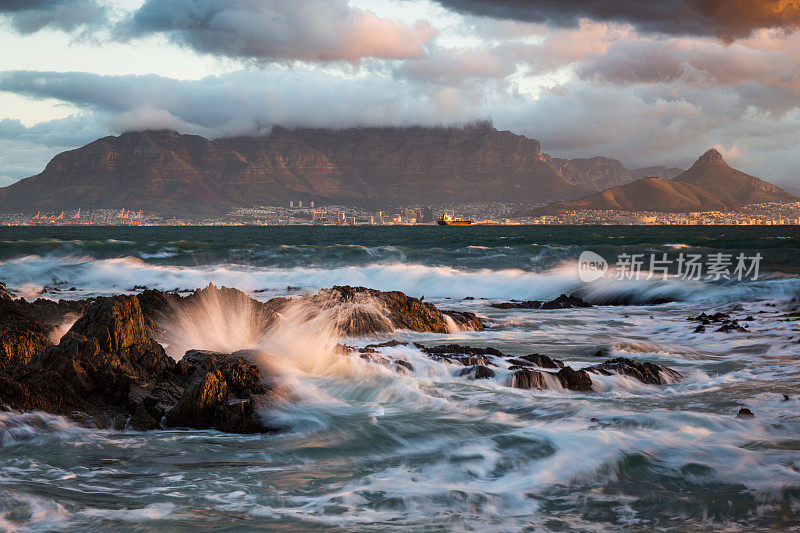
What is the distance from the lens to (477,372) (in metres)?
11.1

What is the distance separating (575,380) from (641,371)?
1.45 m

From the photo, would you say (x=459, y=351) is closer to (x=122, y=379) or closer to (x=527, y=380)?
(x=527, y=380)

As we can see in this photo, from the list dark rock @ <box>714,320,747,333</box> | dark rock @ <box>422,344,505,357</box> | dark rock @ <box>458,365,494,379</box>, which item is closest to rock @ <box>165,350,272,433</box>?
dark rock @ <box>458,365,494,379</box>

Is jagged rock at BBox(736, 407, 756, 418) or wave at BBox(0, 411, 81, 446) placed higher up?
jagged rock at BBox(736, 407, 756, 418)

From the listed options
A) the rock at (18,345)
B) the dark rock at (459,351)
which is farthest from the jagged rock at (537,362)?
the rock at (18,345)

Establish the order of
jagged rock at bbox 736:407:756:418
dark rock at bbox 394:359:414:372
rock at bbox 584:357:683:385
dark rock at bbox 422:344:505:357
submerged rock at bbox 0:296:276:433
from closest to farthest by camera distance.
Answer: submerged rock at bbox 0:296:276:433
jagged rock at bbox 736:407:756:418
rock at bbox 584:357:683:385
dark rock at bbox 394:359:414:372
dark rock at bbox 422:344:505:357

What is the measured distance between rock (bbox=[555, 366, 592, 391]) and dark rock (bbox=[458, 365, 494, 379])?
114 cm

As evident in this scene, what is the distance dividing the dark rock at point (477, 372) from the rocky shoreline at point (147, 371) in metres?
0.02

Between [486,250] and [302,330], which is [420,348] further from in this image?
[486,250]

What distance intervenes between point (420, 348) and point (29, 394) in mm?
7163

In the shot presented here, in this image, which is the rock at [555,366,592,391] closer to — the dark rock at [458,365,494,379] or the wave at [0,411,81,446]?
the dark rock at [458,365,494,379]

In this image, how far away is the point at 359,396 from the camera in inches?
399

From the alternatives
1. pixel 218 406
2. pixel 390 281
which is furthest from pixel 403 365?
pixel 390 281

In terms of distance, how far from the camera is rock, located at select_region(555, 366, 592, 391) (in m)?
10.3
